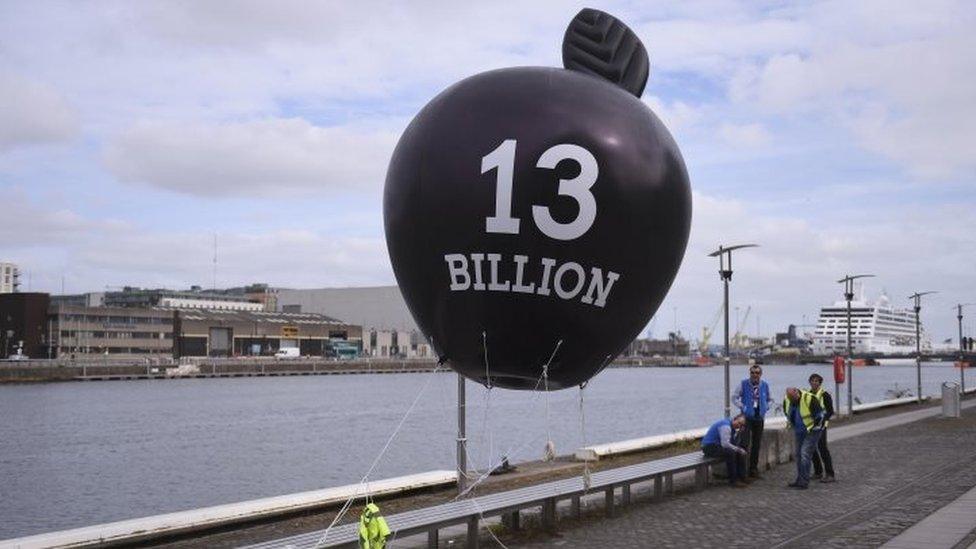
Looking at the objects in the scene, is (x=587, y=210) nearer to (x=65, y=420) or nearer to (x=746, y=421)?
(x=746, y=421)

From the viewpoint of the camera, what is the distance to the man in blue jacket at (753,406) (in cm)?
1766

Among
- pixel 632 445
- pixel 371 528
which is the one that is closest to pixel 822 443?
pixel 632 445

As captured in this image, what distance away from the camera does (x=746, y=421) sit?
18.0 m

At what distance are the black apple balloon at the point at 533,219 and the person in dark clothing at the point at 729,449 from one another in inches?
352

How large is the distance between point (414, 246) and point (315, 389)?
335ft

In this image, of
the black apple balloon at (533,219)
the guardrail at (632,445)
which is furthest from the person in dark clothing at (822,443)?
the black apple balloon at (533,219)

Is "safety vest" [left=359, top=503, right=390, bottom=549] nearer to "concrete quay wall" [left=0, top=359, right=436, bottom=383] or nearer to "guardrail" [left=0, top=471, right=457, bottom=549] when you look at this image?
"guardrail" [left=0, top=471, right=457, bottom=549]

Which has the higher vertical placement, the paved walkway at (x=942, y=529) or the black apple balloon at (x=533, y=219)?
the black apple balloon at (x=533, y=219)

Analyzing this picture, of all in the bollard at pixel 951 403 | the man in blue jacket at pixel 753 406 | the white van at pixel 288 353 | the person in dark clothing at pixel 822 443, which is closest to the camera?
the person in dark clothing at pixel 822 443

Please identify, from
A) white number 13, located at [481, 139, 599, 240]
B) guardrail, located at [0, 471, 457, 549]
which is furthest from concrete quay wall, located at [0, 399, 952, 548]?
white number 13, located at [481, 139, 599, 240]

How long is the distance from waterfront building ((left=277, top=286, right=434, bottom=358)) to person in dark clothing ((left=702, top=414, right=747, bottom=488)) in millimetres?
162792

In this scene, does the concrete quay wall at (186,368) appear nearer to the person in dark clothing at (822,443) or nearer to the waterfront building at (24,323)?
the waterfront building at (24,323)

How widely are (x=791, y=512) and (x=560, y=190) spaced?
343 inches

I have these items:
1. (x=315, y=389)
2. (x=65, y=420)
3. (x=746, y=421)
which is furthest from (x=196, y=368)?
(x=746, y=421)
